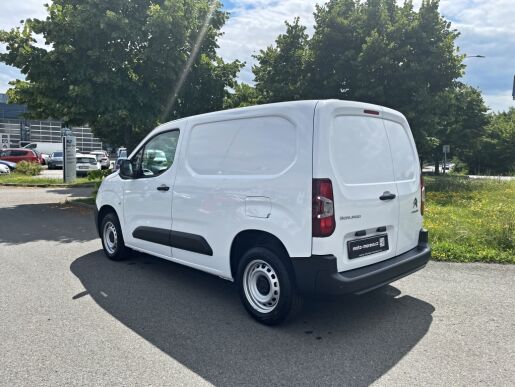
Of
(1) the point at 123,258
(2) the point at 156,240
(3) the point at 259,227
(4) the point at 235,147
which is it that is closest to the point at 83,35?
(1) the point at 123,258

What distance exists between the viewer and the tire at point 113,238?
600 cm

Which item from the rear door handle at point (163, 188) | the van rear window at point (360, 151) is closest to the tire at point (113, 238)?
the rear door handle at point (163, 188)

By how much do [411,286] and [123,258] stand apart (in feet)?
13.2

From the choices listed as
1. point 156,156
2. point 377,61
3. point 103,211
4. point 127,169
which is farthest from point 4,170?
point 156,156

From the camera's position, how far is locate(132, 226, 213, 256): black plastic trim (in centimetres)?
441

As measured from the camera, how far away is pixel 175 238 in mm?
4777

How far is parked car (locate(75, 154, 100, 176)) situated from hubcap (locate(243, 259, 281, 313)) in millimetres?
23192

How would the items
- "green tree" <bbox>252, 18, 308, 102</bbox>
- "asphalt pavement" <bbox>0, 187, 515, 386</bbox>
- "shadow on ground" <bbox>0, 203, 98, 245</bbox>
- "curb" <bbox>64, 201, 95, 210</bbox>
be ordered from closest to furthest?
"asphalt pavement" <bbox>0, 187, 515, 386</bbox> → "shadow on ground" <bbox>0, 203, 98, 245</bbox> → "curb" <bbox>64, 201, 95, 210</bbox> → "green tree" <bbox>252, 18, 308, 102</bbox>

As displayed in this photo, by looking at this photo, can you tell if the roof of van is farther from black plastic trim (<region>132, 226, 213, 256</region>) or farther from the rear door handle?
black plastic trim (<region>132, 226, 213, 256</region>)

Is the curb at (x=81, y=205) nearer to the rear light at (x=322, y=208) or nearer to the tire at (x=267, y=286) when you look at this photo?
the tire at (x=267, y=286)

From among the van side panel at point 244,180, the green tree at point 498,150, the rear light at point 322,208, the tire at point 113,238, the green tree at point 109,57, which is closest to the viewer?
the rear light at point 322,208

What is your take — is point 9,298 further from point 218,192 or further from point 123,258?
point 218,192

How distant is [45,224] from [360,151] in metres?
8.24

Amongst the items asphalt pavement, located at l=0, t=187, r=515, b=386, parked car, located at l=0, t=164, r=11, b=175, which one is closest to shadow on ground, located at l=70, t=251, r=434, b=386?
asphalt pavement, located at l=0, t=187, r=515, b=386
